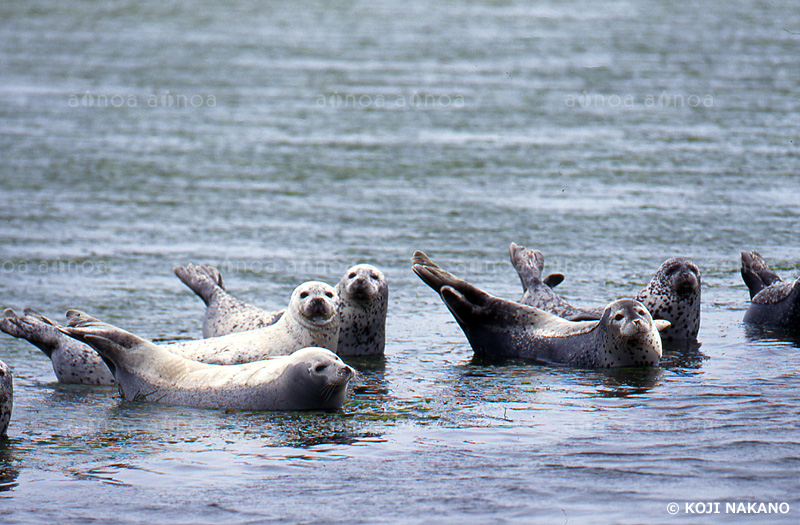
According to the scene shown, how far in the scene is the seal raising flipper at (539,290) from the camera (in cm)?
884

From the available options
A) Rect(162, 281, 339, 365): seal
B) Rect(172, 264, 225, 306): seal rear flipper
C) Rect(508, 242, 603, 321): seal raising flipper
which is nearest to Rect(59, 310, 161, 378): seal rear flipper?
Rect(162, 281, 339, 365): seal

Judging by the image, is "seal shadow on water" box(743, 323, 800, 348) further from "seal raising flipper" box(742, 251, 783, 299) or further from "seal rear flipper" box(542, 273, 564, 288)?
"seal rear flipper" box(542, 273, 564, 288)

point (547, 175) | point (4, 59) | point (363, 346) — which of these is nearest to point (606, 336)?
point (363, 346)

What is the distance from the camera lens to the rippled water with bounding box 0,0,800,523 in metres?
5.72

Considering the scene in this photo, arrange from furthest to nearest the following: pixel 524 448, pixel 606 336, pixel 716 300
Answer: pixel 716 300
pixel 606 336
pixel 524 448

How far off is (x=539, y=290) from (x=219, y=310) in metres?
2.35

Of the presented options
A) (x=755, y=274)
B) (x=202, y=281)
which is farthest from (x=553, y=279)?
(x=202, y=281)

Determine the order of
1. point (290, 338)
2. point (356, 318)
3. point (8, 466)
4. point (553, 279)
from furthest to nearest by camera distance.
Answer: point (553, 279), point (356, 318), point (290, 338), point (8, 466)

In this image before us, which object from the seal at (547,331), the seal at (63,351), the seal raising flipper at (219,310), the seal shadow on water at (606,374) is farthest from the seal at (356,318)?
the seal at (63,351)

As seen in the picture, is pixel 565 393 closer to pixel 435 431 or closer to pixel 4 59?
pixel 435 431

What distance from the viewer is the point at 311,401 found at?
6.81 meters

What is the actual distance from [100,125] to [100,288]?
892 centimetres

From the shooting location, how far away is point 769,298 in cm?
895

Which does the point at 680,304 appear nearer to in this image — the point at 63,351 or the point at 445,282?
the point at 445,282
